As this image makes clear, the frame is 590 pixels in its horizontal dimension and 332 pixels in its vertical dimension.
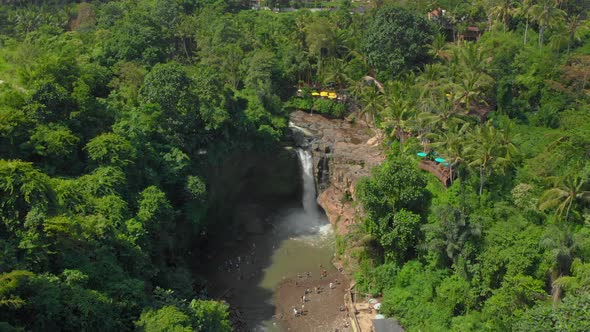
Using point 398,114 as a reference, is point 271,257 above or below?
below

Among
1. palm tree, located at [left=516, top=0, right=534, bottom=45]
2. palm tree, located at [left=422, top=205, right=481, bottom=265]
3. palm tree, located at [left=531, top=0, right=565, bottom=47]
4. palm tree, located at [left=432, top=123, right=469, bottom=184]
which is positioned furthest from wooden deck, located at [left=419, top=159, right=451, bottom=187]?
palm tree, located at [left=516, top=0, right=534, bottom=45]

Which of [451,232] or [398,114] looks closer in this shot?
[451,232]

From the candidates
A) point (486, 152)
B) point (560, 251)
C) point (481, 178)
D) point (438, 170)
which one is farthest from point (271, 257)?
point (560, 251)

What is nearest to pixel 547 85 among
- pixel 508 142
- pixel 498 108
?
pixel 498 108

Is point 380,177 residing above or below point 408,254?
above

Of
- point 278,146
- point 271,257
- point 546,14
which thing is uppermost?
point 546,14

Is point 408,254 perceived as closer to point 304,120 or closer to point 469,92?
point 469,92

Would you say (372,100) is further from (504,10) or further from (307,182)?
(504,10)

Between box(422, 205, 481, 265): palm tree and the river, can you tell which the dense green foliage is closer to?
box(422, 205, 481, 265): palm tree
